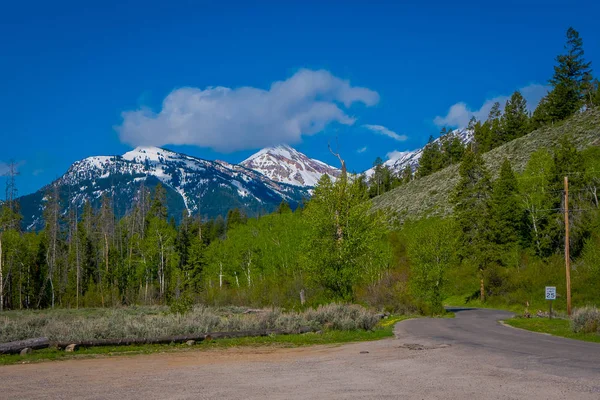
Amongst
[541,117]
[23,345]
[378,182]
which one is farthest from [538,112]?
[23,345]

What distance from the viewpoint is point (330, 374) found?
11383 millimetres

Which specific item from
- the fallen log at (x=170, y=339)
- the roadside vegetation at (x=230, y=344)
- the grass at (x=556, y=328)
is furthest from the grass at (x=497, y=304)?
the fallen log at (x=170, y=339)

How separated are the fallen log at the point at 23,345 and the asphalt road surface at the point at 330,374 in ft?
6.96

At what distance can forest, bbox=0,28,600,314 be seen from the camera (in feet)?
98.5

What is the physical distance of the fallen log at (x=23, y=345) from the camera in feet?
49.7

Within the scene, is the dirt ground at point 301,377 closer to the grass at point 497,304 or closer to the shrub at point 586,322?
the shrub at point 586,322

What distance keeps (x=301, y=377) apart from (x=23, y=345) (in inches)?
379

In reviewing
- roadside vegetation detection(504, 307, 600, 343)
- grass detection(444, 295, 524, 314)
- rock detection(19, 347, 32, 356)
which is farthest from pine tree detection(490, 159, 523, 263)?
rock detection(19, 347, 32, 356)

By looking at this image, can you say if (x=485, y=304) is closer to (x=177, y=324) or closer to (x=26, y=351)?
(x=177, y=324)

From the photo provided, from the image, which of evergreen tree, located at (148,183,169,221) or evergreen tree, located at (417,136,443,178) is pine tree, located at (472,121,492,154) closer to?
evergreen tree, located at (417,136,443,178)

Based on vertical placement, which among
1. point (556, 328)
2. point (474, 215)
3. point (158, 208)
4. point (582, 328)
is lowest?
point (556, 328)

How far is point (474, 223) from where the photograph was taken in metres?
57.7

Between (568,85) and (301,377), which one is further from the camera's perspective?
(568,85)

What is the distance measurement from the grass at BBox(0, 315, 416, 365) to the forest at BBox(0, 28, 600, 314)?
7.83m
